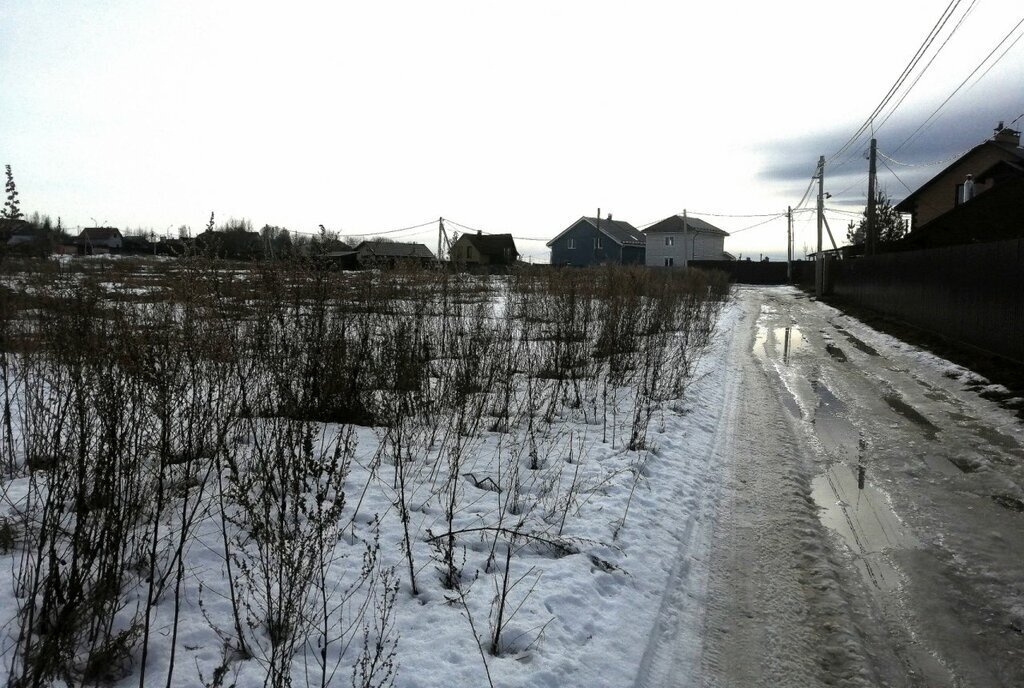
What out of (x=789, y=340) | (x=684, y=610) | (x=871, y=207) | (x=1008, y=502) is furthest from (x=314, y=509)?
(x=871, y=207)

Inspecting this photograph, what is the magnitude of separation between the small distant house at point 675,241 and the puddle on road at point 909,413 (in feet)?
217

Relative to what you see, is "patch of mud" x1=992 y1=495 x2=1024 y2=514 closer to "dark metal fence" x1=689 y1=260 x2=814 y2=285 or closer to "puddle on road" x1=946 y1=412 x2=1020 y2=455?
"puddle on road" x1=946 y1=412 x2=1020 y2=455

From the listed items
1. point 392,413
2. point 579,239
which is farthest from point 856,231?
point 392,413

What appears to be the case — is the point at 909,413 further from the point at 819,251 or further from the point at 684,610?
the point at 819,251

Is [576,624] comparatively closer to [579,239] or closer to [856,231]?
[579,239]

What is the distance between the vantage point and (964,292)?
14.4 m

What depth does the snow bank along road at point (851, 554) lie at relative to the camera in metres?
3.23

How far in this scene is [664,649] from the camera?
3.32m

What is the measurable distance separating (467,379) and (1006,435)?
6028 millimetres

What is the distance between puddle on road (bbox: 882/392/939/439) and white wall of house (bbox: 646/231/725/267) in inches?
2599

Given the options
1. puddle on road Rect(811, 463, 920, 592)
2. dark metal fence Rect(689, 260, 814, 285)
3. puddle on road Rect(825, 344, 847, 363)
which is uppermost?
dark metal fence Rect(689, 260, 814, 285)


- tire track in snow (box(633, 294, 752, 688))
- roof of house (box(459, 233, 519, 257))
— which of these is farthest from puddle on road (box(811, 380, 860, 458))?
roof of house (box(459, 233, 519, 257))

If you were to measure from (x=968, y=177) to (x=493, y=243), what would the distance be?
144 ft

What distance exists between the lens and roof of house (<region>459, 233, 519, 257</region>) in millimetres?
71500
